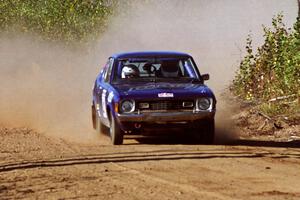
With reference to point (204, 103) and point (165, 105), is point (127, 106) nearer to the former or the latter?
point (165, 105)

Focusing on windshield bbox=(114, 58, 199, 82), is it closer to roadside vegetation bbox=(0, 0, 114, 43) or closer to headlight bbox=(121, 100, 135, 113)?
headlight bbox=(121, 100, 135, 113)

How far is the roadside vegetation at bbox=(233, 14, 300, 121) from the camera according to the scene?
16.3 metres

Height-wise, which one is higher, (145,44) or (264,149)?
(145,44)

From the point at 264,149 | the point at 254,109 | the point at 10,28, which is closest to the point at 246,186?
the point at 264,149

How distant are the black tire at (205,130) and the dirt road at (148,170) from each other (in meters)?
0.24

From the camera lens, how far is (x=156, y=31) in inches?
1283

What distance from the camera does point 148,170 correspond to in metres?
9.66

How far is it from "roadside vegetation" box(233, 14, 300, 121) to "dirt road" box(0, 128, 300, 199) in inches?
125

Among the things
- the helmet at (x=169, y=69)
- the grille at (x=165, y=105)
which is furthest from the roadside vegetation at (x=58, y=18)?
the grille at (x=165, y=105)

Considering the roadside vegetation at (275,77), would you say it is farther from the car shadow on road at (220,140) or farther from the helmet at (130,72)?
the helmet at (130,72)

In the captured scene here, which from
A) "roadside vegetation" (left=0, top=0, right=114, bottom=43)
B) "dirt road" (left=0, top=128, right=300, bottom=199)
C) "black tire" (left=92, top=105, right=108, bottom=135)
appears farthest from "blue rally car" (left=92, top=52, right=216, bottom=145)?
"roadside vegetation" (left=0, top=0, right=114, bottom=43)

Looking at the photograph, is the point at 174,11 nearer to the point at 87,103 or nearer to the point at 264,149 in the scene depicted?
the point at 87,103

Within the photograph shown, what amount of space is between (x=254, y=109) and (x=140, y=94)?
4.87m

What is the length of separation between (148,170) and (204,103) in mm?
3062
